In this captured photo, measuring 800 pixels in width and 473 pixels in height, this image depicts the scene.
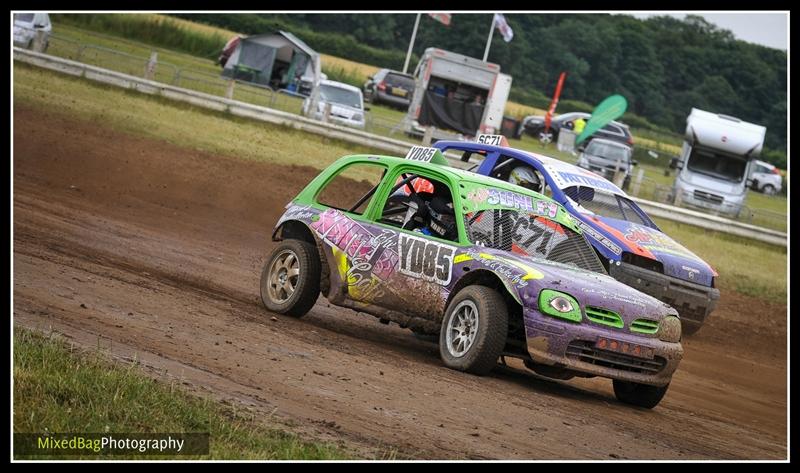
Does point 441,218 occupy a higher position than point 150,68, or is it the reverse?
point 150,68

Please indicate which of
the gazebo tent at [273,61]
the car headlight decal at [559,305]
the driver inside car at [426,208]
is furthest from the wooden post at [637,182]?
the car headlight decal at [559,305]

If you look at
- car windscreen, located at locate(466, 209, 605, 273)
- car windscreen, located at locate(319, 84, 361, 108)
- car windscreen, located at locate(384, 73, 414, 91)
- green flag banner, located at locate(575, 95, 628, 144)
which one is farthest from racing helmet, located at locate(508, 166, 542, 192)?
car windscreen, located at locate(384, 73, 414, 91)

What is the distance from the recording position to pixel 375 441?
6.48 meters

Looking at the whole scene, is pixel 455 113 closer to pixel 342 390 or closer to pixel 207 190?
pixel 207 190

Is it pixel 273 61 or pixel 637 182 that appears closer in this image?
pixel 637 182

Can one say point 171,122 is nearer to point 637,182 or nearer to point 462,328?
point 637,182

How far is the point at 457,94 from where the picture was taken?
41.3m

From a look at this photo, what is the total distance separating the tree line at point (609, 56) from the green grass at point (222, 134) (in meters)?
32.3

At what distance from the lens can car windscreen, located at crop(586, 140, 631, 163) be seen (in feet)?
122

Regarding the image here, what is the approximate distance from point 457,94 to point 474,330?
32.7 metres

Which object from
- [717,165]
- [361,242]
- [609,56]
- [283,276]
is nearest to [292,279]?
[283,276]

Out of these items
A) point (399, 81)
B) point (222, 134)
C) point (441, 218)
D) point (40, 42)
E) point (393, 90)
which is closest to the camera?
point (441, 218)

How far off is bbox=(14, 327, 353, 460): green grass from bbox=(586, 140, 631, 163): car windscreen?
103 feet

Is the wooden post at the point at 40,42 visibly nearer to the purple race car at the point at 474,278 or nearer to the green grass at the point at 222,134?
the green grass at the point at 222,134
